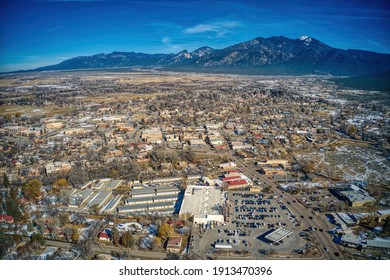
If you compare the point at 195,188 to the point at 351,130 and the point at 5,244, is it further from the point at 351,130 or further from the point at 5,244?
the point at 351,130

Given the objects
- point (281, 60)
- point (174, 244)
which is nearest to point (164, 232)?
point (174, 244)

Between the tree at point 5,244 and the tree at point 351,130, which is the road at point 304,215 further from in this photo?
the tree at point 351,130

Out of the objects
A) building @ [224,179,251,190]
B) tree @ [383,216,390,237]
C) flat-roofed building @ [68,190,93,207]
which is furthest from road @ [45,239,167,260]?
tree @ [383,216,390,237]

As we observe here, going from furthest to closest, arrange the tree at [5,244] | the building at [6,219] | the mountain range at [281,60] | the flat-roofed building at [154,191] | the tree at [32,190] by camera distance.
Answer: the mountain range at [281,60] → the flat-roofed building at [154,191] → the tree at [32,190] → the building at [6,219] → the tree at [5,244]

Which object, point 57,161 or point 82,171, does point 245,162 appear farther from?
point 57,161

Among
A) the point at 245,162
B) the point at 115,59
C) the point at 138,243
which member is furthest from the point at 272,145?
the point at 115,59

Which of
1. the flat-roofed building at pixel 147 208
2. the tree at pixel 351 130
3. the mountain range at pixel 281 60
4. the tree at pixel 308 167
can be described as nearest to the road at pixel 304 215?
the tree at pixel 308 167
